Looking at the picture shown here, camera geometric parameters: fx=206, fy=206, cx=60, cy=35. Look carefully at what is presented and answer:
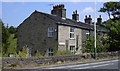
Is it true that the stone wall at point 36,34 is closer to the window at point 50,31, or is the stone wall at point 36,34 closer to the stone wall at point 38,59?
the window at point 50,31

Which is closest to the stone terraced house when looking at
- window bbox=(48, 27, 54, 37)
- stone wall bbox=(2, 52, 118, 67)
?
window bbox=(48, 27, 54, 37)

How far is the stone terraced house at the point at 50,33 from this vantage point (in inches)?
1155

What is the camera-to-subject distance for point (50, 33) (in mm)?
29984

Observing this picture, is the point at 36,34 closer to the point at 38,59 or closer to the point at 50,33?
the point at 50,33

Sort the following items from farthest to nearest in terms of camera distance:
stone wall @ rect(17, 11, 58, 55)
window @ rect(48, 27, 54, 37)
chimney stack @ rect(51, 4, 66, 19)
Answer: chimney stack @ rect(51, 4, 66, 19)
stone wall @ rect(17, 11, 58, 55)
window @ rect(48, 27, 54, 37)

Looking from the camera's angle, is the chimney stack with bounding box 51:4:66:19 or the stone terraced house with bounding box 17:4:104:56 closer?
the stone terraced house with bounding box 17:4:104:56

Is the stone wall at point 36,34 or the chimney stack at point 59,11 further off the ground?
the chimney stack at point 59,11

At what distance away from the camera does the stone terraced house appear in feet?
96.2

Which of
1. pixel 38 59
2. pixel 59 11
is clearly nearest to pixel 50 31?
pixel 59 11

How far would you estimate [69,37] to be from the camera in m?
30.8

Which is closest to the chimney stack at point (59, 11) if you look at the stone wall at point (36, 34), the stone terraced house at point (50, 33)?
the stone terraced house at point (50, 33)

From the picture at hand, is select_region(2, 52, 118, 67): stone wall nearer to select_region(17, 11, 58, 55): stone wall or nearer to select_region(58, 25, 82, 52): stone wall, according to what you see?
select_region(58, 25, 82, 52): stone wall

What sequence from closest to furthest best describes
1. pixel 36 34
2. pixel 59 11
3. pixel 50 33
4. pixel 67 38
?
pixel 50 33 → pixel 67 38 → pixel 36 34 → pixel 59 11

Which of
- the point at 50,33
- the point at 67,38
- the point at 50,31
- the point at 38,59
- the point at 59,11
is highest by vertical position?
the point at 59,11
